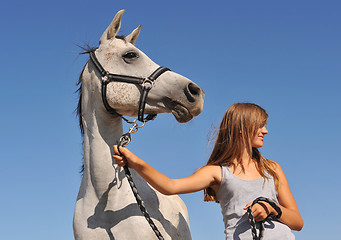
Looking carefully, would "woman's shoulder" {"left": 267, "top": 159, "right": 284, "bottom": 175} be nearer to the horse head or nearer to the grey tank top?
the grey tank top

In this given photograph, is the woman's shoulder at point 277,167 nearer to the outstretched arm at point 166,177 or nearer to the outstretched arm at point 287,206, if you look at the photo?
the outstretched arm at point 287,206

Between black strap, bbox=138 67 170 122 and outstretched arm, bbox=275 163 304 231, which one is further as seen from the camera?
black strap, bbox=138 67 170 122

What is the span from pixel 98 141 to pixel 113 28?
1.21 meters

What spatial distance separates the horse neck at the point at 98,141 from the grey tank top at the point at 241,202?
112 cm

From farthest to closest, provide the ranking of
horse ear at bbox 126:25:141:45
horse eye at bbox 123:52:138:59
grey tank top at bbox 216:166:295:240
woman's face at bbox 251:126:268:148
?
horse ear at bbox 126:25:141:45, horse eye at bbox 123:52:138:59, woman's face at bbox 251:126:268:148, grey tank top at bbox 216:166:295:240

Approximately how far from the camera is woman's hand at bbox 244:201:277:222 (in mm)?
2817

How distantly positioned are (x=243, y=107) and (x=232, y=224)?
979mm

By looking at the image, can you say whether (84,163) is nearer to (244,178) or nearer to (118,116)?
(118,116)

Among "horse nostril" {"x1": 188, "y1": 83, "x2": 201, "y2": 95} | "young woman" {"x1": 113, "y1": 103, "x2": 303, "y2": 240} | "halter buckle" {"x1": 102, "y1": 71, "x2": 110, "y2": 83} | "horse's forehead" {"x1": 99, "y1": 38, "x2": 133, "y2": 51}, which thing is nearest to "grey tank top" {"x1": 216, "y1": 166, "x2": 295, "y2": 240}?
"young woman" {"x1": 113, "y1": 103, "x2": 303, "y2": 240}

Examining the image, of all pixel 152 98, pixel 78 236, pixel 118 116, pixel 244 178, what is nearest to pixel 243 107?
pixel 244 178

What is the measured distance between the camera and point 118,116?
12.8 feet

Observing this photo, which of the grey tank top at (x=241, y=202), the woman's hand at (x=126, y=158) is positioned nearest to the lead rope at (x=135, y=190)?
the woman's hand at (x=126, y=158)

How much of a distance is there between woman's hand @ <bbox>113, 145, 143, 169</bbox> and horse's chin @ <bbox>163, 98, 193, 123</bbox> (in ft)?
2.63

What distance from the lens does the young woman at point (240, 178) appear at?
299cm
